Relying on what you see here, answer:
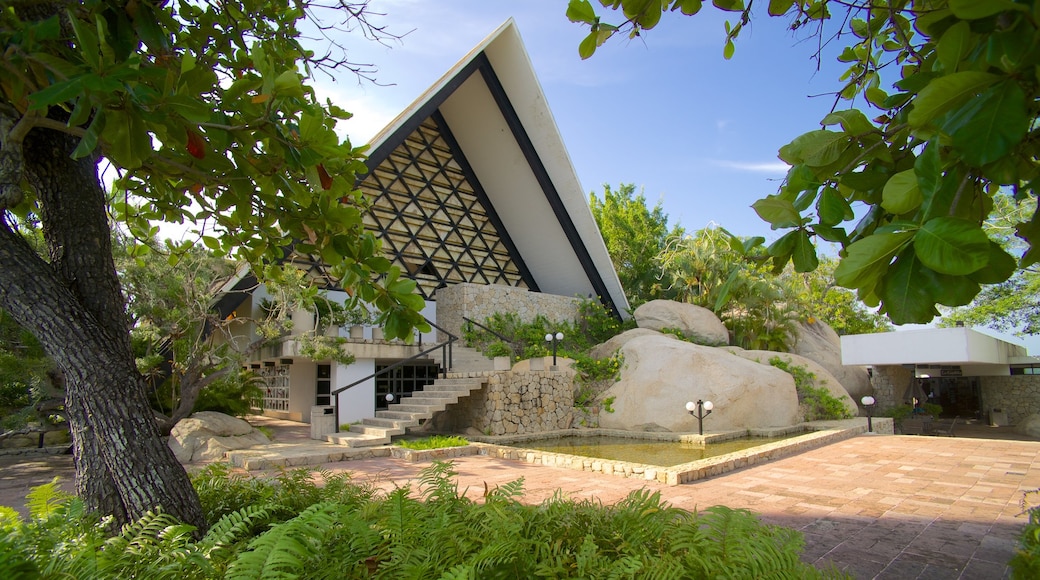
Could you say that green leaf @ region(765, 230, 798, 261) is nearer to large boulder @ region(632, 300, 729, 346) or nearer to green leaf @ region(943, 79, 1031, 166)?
green leaf @ region(943, 79, 1031, 166)

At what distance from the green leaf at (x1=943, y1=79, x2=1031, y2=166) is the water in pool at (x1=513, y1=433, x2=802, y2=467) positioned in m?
7.37

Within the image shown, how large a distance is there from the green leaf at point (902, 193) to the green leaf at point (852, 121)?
0.25 m

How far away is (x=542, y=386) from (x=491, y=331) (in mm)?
2269

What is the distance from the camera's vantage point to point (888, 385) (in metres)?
17.1

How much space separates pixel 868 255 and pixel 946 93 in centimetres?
29

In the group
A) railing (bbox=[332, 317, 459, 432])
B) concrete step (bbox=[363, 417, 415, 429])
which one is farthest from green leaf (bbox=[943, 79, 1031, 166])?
concrete step (bbox=[363, 417, 415, 429])

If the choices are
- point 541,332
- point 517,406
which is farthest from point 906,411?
point 517,406

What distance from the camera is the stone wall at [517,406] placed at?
10.8 m

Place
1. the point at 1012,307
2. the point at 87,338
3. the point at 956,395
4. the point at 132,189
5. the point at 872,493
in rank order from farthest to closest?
the point at 956,395 → the point at 1012,307 → the point at 872,493 → the point at 132,189 → the point at 87,338

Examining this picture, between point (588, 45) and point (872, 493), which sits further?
point (872, 493)

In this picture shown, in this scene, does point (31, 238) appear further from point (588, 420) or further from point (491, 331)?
point (588, 420)

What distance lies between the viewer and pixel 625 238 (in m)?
22.2

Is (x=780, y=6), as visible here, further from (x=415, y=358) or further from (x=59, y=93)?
(x=415, y=358)

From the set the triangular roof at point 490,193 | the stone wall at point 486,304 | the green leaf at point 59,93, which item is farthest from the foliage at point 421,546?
the stone wall at point 486,304
